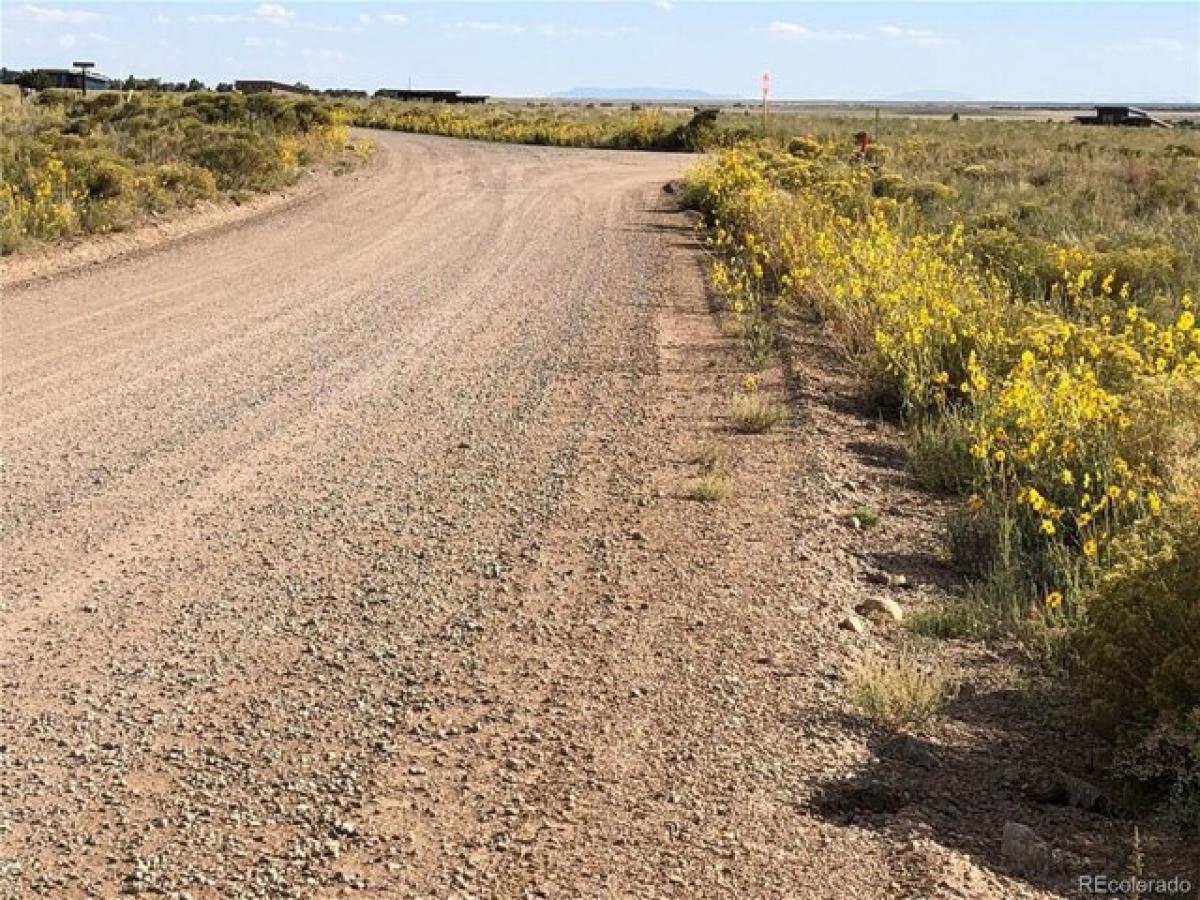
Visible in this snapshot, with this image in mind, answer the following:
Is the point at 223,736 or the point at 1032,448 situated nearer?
the point at 223,736

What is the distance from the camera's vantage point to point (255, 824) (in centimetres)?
394

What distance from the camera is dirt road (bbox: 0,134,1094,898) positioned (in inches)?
151

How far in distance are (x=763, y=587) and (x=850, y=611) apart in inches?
15.4

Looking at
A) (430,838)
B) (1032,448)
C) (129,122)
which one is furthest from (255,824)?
(129,122)

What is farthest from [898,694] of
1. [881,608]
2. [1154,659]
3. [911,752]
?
[881,608]

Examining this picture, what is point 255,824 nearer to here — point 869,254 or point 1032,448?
point 1032,448

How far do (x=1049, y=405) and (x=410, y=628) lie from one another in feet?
12.4

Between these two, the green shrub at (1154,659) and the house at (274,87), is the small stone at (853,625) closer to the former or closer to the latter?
the green shrub at (1154,659)

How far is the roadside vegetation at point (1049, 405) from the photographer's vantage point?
4.59m

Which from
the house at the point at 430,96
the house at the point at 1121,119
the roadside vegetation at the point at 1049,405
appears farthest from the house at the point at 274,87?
the roadside vegetation at the point at 1049,405

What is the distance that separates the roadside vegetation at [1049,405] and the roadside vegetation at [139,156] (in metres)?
8.08

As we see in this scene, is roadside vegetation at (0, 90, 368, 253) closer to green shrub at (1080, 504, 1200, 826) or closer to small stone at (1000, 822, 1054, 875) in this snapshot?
green shrub at (1080, 504, 1200, 826)

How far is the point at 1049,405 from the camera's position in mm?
7316

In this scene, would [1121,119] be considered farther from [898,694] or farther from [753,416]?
[898,694]
